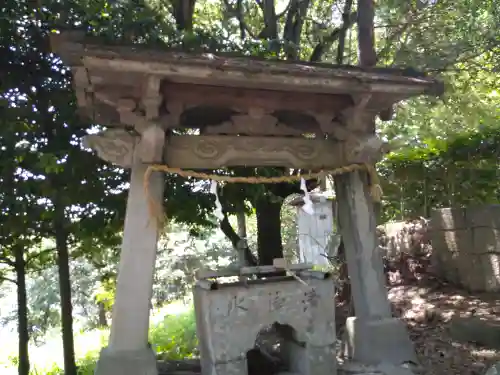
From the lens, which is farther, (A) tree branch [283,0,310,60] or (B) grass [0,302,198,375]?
(B) grass [0,302,198,375]

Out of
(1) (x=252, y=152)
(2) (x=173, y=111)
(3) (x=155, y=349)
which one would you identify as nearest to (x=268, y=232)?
(3) (x=155, y=349)

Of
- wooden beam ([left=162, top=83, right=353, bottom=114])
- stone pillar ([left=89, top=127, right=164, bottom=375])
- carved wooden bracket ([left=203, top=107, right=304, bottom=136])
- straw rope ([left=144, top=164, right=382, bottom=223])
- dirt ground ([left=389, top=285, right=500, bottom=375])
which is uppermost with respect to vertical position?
wooden beam ([left=162, top=83, right=353, bottom=114])

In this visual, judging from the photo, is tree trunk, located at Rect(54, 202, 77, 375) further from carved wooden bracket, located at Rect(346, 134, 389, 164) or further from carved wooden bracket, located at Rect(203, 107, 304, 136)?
carved wooden bracket, located at Rect(346, 134, 389, 164)

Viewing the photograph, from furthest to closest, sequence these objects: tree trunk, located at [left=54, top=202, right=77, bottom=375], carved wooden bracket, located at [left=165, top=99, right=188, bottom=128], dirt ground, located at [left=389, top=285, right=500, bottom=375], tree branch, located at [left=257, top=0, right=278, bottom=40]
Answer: tree branch, located at [left=257, top=0, right=278, bottom=40] → tree trunk, located at [left=54, top=202, right=77, bottom=375] → dirt ground, located at [left=389, top=285, right=500, bottom=375] → carved wooden bracket, located at [left=165, top=99, right=188, bottom=128]

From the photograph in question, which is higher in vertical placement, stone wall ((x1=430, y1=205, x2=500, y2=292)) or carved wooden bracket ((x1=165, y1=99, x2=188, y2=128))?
carved wooden bracket ((x1=165, y1=99, x2=188, y2=128))

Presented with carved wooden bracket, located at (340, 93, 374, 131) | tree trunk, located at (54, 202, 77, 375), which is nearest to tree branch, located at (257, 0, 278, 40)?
carved wooden bracket, located at (340, 93, 374, 131)

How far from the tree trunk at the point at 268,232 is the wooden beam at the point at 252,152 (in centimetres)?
216

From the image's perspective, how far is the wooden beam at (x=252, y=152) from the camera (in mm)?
4238

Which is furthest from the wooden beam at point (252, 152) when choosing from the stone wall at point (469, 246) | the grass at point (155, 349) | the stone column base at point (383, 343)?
the grass at point (155, 349)

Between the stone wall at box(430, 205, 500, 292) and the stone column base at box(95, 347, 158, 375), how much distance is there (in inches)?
193

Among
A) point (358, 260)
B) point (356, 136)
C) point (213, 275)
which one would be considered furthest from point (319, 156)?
point (213, 275)

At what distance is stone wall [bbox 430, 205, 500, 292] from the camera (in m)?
6.36

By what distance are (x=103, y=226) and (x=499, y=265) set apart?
5.38 metres

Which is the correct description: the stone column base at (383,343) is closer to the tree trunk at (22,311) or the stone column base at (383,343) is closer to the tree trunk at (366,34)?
the tree trunk at (366,34)
